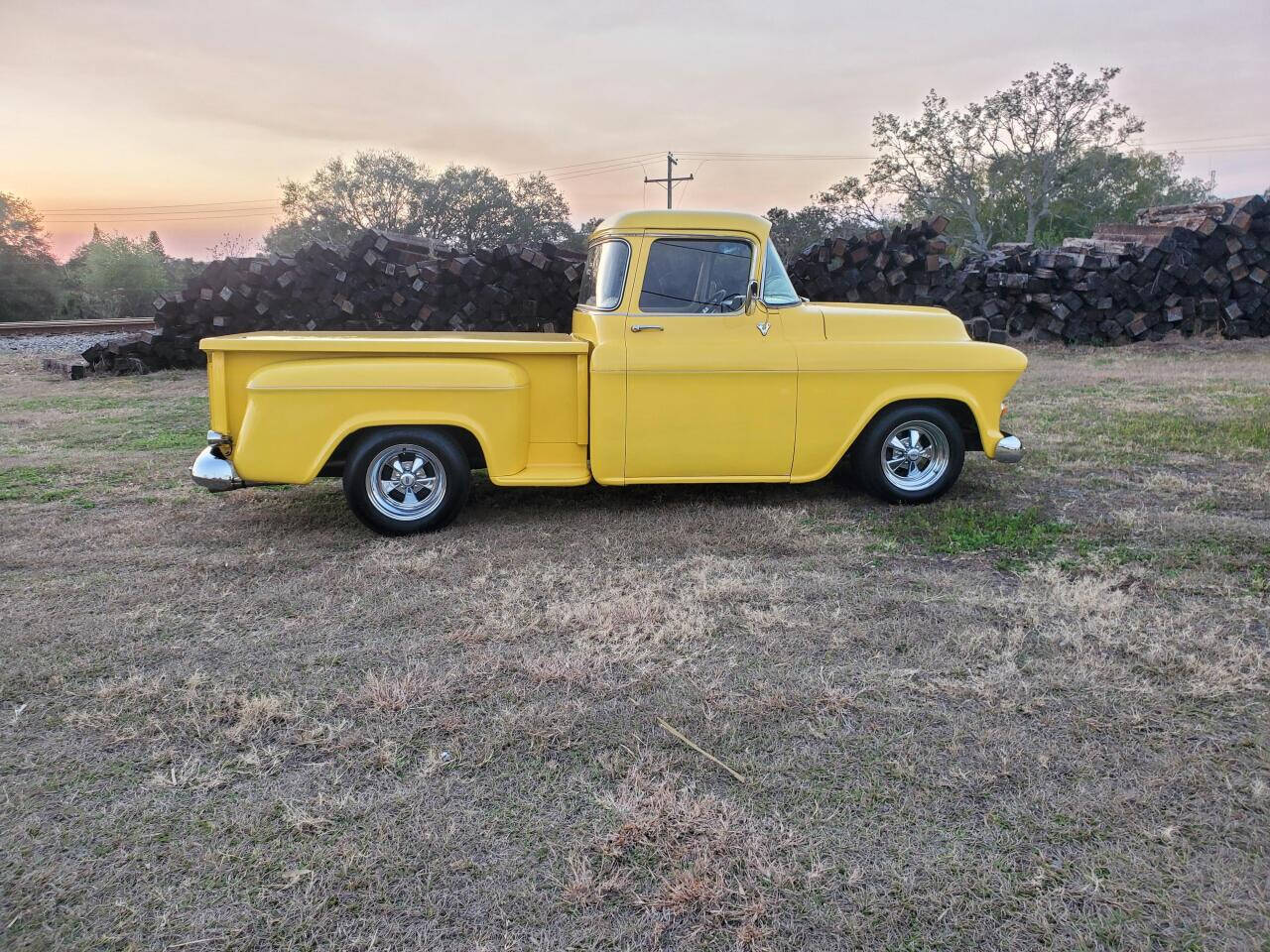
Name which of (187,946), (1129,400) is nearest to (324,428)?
(187,946)

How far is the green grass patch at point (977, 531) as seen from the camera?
491 cm

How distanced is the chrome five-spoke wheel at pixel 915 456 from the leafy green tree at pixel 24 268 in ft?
116

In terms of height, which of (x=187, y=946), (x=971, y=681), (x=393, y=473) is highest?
(x=393, y=473)

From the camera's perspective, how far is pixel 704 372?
209 inches

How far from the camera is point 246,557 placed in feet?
15.9

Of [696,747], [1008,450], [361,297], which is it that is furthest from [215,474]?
[361,297]

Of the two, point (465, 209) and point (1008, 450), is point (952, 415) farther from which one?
point (465, 209)

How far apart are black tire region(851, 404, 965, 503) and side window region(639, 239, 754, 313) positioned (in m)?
1.28

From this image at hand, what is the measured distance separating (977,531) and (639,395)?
7.30 ft

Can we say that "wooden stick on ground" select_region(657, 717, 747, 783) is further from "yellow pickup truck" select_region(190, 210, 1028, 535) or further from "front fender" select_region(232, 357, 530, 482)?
"front fender" select_region(232, 357, 530, 482)

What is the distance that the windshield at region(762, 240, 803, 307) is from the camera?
556 centimetres

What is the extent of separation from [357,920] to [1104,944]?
1909mm

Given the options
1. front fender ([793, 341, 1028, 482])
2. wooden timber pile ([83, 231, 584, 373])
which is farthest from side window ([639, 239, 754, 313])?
wooden timber pile ([83, 231, 584, 373])

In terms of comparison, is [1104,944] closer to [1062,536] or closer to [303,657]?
[303,657]
